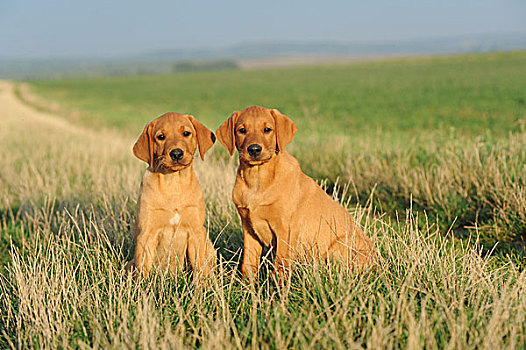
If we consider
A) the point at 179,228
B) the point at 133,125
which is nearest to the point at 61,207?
the point at 179,228

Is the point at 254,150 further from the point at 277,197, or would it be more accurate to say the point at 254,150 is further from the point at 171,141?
the point at 171,141

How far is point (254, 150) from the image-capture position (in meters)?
3.58

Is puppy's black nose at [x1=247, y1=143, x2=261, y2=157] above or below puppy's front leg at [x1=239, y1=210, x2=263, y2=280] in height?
above

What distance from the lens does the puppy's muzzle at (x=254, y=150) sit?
11.7ft

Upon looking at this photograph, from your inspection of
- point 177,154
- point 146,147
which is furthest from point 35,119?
point 177,154

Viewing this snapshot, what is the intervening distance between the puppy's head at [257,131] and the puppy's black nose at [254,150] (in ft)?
0.19

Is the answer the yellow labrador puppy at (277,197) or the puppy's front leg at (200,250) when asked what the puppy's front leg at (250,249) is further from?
the puppy's front leg at (200,250)

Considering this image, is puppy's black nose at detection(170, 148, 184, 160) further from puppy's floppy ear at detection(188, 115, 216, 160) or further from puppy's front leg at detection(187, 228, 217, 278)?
puppy's front leg at detection(187, 228, 217, 278)

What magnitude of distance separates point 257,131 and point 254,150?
0.67 feet

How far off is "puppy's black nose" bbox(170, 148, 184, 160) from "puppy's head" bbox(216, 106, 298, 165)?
0.33 meters

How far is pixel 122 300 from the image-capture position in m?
3.24

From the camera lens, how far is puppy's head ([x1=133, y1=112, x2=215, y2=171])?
12.3 feet

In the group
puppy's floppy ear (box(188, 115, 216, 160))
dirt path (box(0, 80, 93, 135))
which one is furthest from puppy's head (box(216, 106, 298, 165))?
dirt path (box(0, 80, 93, 135))

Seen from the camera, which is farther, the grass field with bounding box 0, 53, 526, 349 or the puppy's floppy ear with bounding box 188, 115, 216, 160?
the puppy's floppy ear with bounding box 188, 115, 216, 160
